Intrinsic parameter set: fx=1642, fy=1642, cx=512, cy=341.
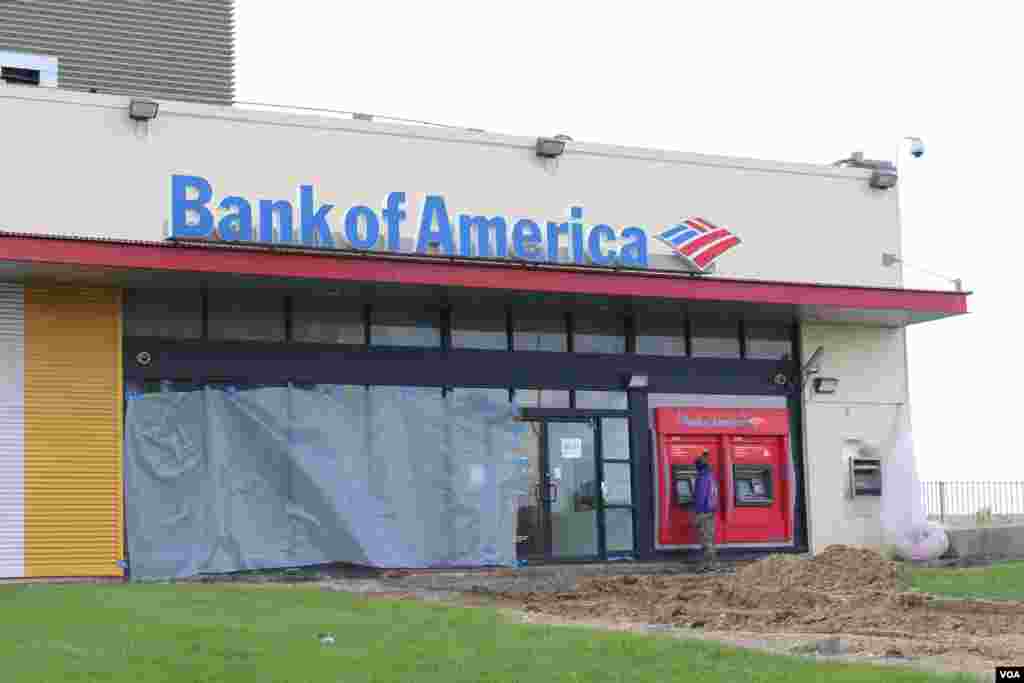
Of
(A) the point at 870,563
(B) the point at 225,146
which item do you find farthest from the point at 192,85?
(A) the point at 870,563

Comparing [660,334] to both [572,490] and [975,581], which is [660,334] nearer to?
[572,490]

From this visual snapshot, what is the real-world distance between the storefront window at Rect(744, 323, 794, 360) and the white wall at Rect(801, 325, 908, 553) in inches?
10.7

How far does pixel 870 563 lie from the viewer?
22688 mm

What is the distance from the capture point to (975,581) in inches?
859

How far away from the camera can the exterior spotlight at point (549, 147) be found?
82.3ft

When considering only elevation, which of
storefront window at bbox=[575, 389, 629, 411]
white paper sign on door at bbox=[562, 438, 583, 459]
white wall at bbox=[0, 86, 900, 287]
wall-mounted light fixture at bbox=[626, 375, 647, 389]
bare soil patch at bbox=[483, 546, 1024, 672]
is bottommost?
bare soil patch at bbox=[483, 546, 1024, 672]

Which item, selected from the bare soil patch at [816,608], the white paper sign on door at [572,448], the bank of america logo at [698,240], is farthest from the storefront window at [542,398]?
the bare soil patch at [816,608]

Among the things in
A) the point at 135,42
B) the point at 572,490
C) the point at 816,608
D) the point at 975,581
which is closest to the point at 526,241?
the point at 572,490

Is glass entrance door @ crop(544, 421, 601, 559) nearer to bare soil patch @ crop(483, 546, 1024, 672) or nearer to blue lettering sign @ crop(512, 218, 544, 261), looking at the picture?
bare soil patch @ crop(483, 546, 1024, 672)

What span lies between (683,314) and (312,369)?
6.30 m

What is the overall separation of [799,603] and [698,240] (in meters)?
8.64

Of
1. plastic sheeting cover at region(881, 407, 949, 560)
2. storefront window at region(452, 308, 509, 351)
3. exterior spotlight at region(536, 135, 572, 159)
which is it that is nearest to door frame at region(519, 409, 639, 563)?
storefront window at region(452, 308, 509, 351)

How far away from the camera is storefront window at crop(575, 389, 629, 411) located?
25266mm

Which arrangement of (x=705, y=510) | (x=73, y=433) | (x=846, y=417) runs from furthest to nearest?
(x=846, y=417) < (x=705, y=510) < (x=73, y=433)
